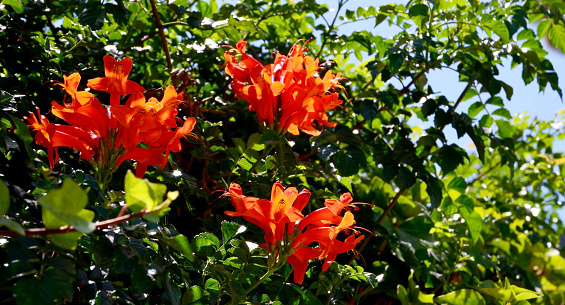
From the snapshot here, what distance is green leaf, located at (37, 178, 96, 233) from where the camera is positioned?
49cm

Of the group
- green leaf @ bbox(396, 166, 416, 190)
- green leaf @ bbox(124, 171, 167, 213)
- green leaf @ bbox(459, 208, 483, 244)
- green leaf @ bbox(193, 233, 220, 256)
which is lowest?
green leaf @ bbox(193, 233, 220, 256)

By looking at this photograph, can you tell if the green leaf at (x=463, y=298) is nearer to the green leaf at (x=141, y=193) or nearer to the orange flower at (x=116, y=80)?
the orange flower at (x=116, y=80)

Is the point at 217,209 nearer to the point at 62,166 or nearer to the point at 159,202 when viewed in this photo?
the point at 62,166

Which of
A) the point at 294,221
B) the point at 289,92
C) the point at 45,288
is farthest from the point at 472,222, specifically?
the point at 45,288

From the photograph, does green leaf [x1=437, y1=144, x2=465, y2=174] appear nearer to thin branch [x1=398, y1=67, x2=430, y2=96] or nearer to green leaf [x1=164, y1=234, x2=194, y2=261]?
thin branch [x1=398, y1=67, x2=430, y2=96]

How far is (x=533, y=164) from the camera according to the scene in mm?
2500

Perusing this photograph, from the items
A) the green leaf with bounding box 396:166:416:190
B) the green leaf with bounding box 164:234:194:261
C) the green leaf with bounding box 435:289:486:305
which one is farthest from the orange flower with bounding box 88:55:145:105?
the green leaf with bounding box 435:289:486:305

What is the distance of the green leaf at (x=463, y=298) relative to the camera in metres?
1.52

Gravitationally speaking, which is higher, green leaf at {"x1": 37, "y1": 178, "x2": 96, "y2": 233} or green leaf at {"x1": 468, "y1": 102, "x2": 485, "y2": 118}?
green leaf at {"x1": 468, "y1": 102, "x2": 485, "y2": 118}

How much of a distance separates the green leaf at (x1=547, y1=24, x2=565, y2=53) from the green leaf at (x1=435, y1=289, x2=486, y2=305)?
715mm

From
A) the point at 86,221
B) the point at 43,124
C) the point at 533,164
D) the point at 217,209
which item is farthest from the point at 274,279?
the point at 533,164

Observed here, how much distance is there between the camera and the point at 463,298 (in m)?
1.52

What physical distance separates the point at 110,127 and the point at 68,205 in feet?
1.41

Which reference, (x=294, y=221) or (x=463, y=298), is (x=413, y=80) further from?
(x=294, y=221)
